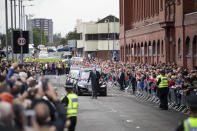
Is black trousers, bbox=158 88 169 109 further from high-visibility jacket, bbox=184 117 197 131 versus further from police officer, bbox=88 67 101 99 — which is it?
high-visibility jacket, bbox=184 117 197 131

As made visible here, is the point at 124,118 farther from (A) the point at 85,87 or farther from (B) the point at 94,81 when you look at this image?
(A) the point at 85,87

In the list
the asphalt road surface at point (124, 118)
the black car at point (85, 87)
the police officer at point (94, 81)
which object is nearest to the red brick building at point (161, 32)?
the black car at point (85, 87)

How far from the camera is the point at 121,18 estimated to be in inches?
3403

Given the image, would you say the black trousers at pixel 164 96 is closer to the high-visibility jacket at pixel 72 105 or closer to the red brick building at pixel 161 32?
the high-visibility jacket at pixel 72 105

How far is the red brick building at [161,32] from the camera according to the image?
44.1 m

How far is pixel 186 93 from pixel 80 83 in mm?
12603

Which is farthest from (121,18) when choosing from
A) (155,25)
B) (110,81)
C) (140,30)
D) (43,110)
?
(43,110)

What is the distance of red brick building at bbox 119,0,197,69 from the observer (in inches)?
1736

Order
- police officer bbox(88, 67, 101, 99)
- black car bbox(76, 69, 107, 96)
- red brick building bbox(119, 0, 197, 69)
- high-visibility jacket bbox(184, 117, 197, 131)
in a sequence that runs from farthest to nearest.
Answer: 1. red brick building bbox(119, 0, 197, 69)
2. black car bbox(76, 69, 107, 96)
3. police officer bbox(88, 67, 101, 99)
4. high-visibility jacket bbox(184, 117, 197, 131)

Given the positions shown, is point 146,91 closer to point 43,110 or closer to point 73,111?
point 73,111

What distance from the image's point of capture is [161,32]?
54656 mm

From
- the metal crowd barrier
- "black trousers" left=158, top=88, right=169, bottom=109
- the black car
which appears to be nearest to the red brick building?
the black car

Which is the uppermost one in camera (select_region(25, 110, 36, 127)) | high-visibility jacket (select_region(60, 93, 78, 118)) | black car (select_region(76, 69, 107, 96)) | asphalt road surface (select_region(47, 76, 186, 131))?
camera (select_region(25, 110, 36, 127))

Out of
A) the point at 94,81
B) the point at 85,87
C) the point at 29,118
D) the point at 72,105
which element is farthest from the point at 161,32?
the point at 29,118
